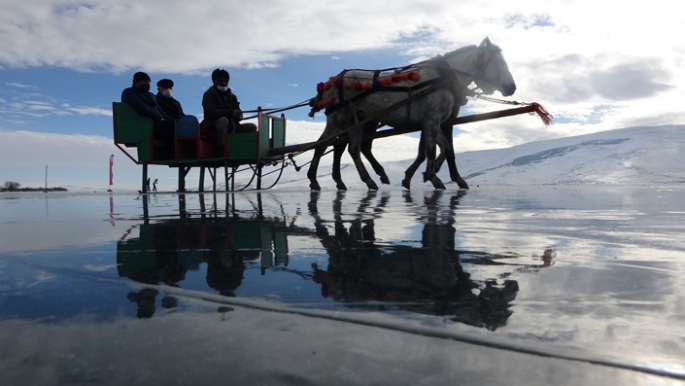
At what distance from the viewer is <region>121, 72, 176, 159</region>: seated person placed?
8750 millimetres

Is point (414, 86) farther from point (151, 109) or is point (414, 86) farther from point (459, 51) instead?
point (151, 109)

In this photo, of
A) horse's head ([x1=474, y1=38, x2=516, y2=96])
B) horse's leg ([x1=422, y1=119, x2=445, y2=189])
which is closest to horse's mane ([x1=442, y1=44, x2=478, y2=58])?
horse's head ([x1=474, y1=38, x2=516, y2=96])

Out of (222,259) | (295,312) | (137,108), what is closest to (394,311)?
(295,312)

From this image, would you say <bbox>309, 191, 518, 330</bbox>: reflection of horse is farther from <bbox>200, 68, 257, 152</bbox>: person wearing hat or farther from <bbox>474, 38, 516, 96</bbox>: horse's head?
<bbox>200, 68, 257, 152</bbox>: person wearing hat

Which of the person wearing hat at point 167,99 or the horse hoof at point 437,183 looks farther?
the person wearing hat at point 167,99

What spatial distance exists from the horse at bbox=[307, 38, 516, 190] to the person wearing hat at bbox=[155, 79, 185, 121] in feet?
10.5

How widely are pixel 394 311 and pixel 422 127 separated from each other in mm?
7562

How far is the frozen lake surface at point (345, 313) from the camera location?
0.70m

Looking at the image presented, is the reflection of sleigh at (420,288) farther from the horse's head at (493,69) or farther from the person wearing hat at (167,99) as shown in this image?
the person wearing hat at (167,99)

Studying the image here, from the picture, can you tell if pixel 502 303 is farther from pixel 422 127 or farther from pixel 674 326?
pixel 422 127

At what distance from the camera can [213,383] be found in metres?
0.66

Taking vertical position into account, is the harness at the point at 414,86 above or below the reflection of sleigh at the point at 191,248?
above

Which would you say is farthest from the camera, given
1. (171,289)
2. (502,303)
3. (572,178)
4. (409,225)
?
(572,178)

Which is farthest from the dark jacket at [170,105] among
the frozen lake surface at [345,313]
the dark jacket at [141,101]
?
the frozen lake surface at [345,313]
